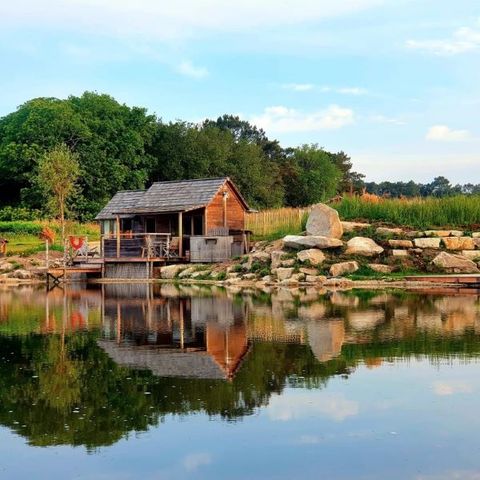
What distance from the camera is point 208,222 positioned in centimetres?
5081

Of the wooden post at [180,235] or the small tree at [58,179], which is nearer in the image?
the wooden post at [180,235]

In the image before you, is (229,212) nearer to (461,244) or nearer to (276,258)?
A: (276,258)

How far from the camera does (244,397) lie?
44.4 ft

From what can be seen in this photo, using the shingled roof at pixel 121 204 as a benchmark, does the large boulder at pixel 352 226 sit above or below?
below

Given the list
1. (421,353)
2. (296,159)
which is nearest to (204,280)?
(421,353)

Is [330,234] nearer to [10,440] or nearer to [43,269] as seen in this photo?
[43,269]

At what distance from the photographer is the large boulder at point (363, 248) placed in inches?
1635

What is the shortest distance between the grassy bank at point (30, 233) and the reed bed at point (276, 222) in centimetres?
1490

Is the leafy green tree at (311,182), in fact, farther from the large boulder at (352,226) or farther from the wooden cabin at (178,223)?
the large boulder at (352,226)

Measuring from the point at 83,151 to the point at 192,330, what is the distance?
54.2 meters

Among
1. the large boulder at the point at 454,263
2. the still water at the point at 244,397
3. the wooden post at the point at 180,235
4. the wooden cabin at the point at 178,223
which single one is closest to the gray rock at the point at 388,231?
the large boulder at the point at 454,263

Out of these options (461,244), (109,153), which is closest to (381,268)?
(461,244)

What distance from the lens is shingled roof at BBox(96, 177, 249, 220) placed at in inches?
1989

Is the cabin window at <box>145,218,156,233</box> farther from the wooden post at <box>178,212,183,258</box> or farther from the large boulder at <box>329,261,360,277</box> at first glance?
the large boulder at <box>329,261,360,277</box>
